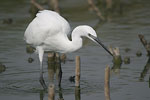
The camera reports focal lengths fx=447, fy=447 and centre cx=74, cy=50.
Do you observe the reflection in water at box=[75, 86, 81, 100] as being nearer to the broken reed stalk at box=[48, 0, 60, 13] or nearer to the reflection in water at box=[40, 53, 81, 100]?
the reflection in water at box=[40, 53, 81, 100]

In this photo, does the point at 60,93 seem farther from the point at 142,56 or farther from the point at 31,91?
the point at 142,56

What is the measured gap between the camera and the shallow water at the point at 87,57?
34.6 feet

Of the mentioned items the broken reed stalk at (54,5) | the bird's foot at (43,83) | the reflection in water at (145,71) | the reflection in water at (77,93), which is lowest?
the reflection in water at (77,93)

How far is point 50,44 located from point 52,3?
7389 mm

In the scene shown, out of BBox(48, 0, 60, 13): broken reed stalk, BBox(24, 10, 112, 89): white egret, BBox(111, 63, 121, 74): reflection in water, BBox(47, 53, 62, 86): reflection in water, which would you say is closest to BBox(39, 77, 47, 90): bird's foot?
BBox(24, 10, 112, 89): white egret

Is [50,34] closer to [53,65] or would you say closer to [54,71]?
[54,71]

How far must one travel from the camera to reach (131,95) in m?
10.2

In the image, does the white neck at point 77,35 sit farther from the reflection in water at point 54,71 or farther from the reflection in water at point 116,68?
the reflection in water at point 116,68

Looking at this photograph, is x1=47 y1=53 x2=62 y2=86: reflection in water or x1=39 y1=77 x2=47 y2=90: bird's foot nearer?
x1=39 y1=77 x2=47 y2=90: bird's foot

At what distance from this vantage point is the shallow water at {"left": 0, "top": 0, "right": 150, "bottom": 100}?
10.5m

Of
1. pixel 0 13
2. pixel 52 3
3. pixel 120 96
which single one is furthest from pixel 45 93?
pixel 0 13

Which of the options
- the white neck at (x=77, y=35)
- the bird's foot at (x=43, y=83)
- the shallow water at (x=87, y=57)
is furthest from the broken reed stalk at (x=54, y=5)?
the white neck at (x=77, y=35)

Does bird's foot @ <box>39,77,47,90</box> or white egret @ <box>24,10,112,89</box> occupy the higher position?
white egret @ <box>24,10,112,89</box>

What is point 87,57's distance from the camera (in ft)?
44.9
